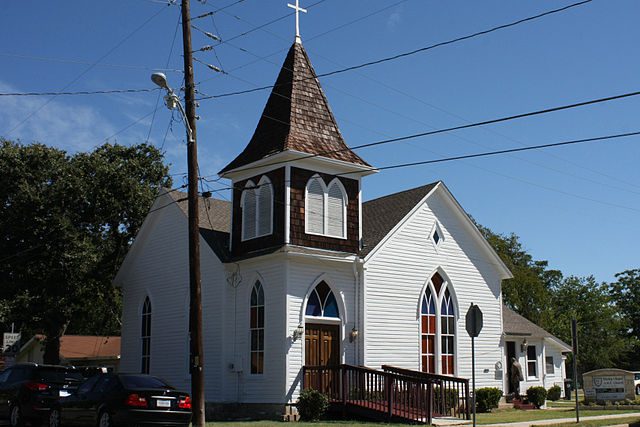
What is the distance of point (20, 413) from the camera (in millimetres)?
20000

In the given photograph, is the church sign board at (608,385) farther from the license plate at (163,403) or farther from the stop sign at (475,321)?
the license plate at (163,403)

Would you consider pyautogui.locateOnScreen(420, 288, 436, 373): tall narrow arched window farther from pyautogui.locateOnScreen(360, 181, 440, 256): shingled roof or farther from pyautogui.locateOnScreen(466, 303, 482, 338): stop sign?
pyautogui.locateOnScreen(466, 303, 482, 338): stop sign

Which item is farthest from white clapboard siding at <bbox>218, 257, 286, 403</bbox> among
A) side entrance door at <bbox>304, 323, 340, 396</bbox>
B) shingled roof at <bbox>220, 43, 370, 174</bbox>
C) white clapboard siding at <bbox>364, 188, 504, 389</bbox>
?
shingled roof at <bbox>220, 43, 370, 174</bbox>

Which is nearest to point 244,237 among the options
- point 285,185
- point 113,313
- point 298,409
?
point 285,185

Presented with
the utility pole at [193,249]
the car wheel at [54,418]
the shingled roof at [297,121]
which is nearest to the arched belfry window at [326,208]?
the shingled roof at [297,121]

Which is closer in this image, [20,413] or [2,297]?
[20,413]

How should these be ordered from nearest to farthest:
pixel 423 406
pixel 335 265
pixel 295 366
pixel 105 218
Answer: pixel 423 406
pixel 295 366
pixel 335 265
pixel 105 218

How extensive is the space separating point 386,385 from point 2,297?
19.3 metres

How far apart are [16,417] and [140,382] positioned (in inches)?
194

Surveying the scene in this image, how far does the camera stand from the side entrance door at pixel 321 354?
77.1 feet

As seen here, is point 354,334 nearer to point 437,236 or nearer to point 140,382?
point 437,236

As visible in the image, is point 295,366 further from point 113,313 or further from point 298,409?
point 113,313

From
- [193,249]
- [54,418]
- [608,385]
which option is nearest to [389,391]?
[193,249]

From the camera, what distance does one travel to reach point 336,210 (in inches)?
1010
